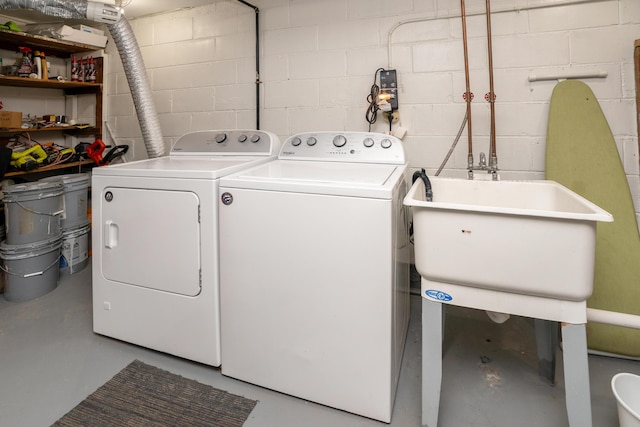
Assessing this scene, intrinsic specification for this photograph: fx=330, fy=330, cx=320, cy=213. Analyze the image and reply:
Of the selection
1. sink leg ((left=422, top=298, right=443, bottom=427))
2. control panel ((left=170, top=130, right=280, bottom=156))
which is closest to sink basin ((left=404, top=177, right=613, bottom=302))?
sink leg ((left=422, top=298, right=443, bottom=427))

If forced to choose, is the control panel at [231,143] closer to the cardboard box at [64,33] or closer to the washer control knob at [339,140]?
the washer control knob at [339,140]

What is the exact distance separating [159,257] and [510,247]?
1.45 metres

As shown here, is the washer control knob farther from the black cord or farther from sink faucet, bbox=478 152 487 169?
sink faucet, bbox=478 152 487 169

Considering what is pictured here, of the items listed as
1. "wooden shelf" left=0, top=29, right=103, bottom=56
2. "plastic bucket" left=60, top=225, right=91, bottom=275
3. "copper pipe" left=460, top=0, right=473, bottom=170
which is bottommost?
"plastic bucket" left=60, top=225, right=91, bottom=275

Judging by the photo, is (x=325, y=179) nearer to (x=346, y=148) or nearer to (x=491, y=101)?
(x=346, y=148)

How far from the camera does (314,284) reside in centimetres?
130

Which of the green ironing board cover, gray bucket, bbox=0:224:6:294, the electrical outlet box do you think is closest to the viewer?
the green ironing board cover

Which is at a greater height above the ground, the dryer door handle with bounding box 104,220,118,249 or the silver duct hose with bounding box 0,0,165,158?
the silver duct hose with bounding box 0,0,165,158

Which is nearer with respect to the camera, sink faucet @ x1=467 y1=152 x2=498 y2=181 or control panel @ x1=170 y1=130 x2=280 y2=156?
sink faucet @ x1=467 y1=152 x2=498 y2=181

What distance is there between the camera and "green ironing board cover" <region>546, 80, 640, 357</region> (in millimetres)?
1623

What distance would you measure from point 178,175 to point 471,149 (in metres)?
1.60

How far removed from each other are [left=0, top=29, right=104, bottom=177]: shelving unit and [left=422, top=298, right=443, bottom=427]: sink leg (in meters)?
3.08

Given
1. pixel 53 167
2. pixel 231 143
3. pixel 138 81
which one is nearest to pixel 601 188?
pixel 231 143

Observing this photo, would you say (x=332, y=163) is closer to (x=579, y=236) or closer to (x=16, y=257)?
Result: (x=579, y=236)
